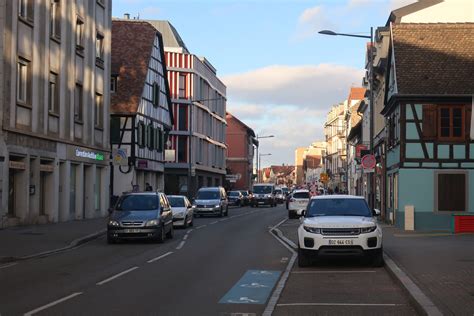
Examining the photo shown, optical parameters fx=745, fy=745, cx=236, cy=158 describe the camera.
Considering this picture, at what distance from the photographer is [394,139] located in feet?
109

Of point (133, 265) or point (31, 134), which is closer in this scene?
point (133, 265)

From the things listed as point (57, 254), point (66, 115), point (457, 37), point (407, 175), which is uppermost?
point (457, 37)

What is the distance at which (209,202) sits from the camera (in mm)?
44812

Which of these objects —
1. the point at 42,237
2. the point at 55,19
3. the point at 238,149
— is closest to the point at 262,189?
the point at 55,19

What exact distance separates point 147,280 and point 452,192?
19052 millimetres

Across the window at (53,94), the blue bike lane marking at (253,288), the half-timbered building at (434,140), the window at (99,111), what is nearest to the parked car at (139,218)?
the blue bike lane marking at (253,288)

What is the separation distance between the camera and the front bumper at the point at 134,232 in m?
23.2

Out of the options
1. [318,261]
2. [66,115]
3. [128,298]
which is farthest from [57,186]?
[128,298]

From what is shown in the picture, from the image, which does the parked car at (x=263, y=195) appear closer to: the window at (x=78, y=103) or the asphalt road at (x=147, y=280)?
the window at (x=78, y=103)

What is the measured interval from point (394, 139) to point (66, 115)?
14.8 metres

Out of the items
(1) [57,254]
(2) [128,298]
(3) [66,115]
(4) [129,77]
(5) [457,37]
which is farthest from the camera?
(4) [129,77]

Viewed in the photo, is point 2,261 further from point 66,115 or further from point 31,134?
point 66,115

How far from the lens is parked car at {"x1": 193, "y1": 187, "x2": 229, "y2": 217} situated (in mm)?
44812

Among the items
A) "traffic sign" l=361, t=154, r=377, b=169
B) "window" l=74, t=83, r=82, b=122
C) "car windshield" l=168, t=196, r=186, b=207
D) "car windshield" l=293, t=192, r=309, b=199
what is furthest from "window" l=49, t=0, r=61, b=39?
"car windshield" l=293, t=192, r=309, b=199
